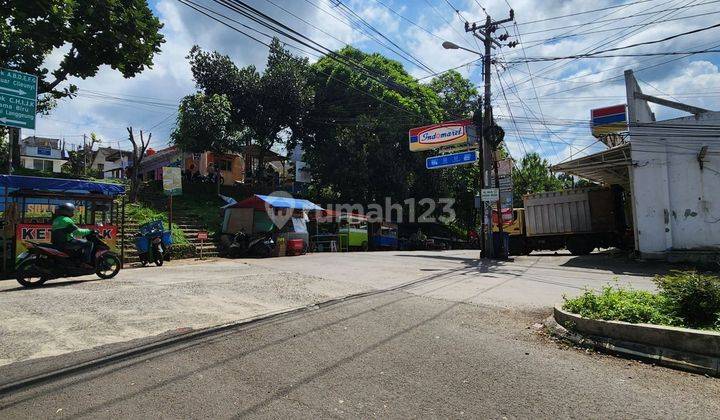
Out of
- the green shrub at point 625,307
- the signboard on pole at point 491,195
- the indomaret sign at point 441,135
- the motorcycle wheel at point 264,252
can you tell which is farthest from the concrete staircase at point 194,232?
the green shrub at point 625,307

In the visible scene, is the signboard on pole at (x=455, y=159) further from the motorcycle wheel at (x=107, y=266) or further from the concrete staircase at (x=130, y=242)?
the motorcycle wheel at (x=107, y=266)

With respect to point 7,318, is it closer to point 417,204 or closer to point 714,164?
point 714,164

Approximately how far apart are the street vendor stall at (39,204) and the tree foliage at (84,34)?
3.43 m

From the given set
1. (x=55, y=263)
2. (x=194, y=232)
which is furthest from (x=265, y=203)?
(x=55, y=263)

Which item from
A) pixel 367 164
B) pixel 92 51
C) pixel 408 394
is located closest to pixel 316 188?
pixel 367 164

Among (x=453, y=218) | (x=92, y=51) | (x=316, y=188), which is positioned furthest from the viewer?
(x=453, y=218)

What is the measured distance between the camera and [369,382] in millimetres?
4160

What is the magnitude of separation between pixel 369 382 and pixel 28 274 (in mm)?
8328

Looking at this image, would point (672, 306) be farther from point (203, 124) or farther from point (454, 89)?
point (454, 89)

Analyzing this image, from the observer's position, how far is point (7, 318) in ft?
20.2

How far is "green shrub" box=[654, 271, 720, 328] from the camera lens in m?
5.21

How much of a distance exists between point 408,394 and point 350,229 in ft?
70.9

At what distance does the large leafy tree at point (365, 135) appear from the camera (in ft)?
98.8

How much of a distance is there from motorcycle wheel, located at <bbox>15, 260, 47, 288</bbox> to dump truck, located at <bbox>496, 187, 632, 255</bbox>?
19.8 m
